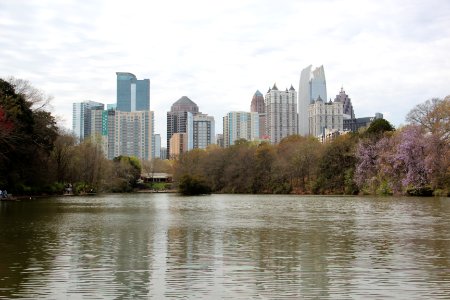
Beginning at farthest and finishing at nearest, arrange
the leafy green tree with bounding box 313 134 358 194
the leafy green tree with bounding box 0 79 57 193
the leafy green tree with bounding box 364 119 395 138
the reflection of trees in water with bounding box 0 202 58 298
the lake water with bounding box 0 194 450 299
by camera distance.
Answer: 1. the leafy green tree with bounding box 313 134 358 194
2. the leafy green tree with bounding box 364 119 395 138
3. the leafy green tree with bounding box 0 79 57 193
4. the reflection of trees in water with bounding box 0 202 58 298
5. the lake water with bounding box 0 194 450 299

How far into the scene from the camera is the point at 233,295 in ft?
30.8

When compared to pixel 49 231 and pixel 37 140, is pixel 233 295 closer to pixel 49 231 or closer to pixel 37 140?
pixel 49 231

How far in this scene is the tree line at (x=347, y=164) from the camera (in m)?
59.8

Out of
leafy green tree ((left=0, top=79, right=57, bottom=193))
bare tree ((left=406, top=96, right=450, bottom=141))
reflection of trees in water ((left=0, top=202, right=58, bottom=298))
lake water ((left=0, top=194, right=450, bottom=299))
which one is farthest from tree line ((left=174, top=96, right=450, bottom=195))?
reflection of trees in water ((left=0, top=202, right=58, bottom=298))

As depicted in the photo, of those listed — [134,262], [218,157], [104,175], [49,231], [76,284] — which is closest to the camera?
[76,284]

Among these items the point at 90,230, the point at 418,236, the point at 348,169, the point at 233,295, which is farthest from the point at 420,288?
the point at 348,169

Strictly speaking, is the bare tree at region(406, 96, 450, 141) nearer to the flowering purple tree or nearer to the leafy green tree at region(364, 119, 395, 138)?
the flowering purple tree

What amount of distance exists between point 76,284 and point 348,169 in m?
73.3

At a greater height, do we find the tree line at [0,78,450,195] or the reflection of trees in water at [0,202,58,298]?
the tree line at [0,78,450,195]

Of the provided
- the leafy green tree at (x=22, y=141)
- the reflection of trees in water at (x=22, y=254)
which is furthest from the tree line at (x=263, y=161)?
the reflection of trees in water at (x=22, y=254)

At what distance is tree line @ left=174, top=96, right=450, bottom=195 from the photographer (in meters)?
59.8

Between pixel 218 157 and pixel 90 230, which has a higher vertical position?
pixel 218 157

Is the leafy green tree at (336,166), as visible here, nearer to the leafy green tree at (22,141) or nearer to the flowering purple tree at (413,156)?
the flowering purple tree at (413,156)

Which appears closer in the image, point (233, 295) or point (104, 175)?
point (233, 295)
